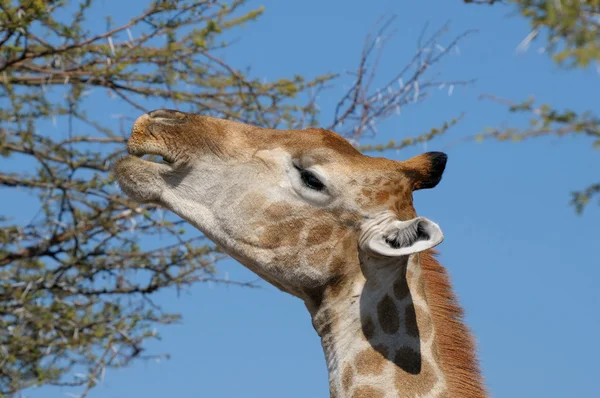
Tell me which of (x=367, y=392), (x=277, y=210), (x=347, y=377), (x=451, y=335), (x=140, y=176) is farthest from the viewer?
(x=140, y=176)

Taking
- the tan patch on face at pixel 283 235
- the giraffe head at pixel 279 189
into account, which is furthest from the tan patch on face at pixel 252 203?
the tan patch on face at pixel 283 235

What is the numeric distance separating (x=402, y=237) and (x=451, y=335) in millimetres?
615

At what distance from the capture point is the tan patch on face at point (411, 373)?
505 centimetres

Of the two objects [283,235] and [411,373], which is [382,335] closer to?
[411,373]

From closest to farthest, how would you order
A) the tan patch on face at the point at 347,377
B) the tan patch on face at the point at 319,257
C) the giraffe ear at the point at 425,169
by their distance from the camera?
the tan patch on face at the point at 347,377, the tan patch on face at the point at 319,257, the giraffe ear at the point at 425,169

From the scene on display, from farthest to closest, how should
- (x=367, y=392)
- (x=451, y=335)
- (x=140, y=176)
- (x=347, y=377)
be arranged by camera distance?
(x=140, y=176)
(x=451, y=335)
(x=347, y=377)
(x=367, y=392)

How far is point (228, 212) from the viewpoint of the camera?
5.55 m

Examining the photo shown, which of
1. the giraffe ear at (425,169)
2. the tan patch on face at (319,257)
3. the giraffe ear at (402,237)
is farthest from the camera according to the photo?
the giraffe ear at (425,169)

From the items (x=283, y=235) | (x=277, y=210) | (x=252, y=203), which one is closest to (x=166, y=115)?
(x=252, y=203)

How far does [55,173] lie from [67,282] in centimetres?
120

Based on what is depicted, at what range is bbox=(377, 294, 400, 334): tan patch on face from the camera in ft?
17.2

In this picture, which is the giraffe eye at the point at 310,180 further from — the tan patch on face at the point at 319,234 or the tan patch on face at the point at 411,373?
the tan patch on face at the point at 411,373

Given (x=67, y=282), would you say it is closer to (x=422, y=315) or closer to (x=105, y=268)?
(x=105, y=268)

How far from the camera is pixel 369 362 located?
5.16 meters
